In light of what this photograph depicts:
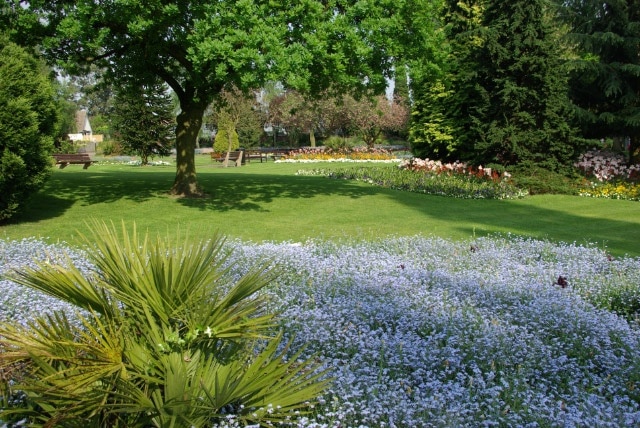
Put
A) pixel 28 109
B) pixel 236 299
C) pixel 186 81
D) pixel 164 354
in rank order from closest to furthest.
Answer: pixel 164 354, pixel 236 299, pixel 28 109, pixel 186 81

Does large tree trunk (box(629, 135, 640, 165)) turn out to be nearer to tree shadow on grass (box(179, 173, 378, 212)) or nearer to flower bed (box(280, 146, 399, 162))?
tree shadow on grass (box(179, 173, 378, 212))

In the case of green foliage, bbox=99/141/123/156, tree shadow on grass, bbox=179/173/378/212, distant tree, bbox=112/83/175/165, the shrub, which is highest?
distant tree, bbox=112/83/175/165

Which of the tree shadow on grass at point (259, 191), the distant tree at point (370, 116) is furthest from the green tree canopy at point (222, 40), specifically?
the distant tree at point (370, 116)

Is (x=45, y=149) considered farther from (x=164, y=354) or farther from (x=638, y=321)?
(x=638, y=321)

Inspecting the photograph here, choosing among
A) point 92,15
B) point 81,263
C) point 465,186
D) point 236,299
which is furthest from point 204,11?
point 236,299

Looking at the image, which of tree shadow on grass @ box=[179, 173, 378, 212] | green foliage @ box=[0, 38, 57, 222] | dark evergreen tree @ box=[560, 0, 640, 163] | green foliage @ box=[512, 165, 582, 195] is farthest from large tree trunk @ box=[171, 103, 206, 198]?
dark evergreen tree @ box=[560, 0, 640, 163]

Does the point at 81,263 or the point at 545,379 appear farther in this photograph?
the point at 81,263

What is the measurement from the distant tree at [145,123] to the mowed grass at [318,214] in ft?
54.1

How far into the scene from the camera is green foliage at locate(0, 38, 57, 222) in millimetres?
8734

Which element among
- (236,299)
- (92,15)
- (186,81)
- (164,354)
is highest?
(92,15)

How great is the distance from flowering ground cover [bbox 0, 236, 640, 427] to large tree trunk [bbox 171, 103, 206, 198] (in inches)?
244

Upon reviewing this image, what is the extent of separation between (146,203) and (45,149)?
9.80 ft

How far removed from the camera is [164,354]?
2564mm

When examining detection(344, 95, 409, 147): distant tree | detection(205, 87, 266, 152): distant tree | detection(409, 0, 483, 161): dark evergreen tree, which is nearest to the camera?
detection(409, 0, 483, 161): dark evergreen tree
